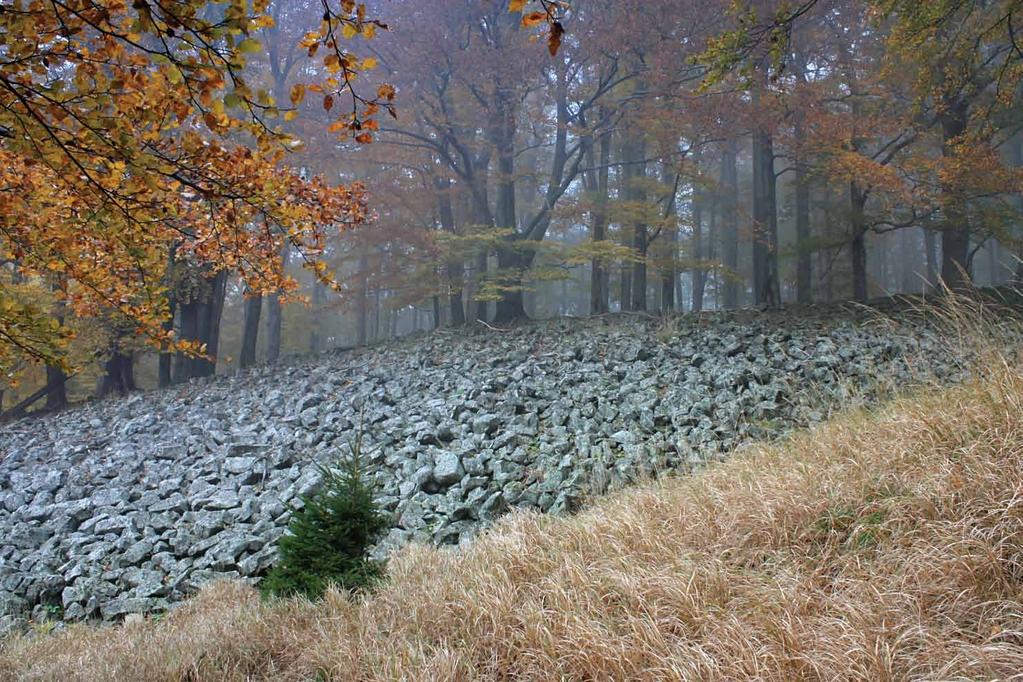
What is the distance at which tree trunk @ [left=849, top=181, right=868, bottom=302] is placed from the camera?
13.7 metres

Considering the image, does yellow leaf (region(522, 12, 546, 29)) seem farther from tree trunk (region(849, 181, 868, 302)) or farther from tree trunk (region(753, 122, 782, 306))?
tree trunk (region(849, 181, 868, 302))

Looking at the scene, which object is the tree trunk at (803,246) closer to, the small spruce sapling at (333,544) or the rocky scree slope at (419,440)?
the rocky scree slope at (419,440)

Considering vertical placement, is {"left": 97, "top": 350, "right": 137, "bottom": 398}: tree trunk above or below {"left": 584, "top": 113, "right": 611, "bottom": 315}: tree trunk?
below

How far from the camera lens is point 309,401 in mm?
10297

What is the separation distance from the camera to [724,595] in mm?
2613

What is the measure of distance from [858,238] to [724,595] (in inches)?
542

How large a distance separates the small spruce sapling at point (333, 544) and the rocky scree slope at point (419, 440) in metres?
0.51

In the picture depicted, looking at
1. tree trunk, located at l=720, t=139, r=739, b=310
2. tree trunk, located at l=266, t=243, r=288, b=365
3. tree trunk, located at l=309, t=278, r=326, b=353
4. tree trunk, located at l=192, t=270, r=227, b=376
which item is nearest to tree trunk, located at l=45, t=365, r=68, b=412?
tree trunk, located at l=192, t=270, r=227, b=376

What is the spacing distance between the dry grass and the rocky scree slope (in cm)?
116

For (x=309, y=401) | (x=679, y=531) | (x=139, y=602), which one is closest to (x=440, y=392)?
(x=309, y=401)

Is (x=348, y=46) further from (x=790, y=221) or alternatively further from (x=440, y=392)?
(x=790, y=221)

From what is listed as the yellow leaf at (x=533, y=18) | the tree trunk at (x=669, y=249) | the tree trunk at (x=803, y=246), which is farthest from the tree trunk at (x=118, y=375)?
the yellow leaf at (x=533, y=18)

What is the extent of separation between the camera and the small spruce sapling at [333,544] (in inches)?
144

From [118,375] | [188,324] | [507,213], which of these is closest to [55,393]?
[118,375]
